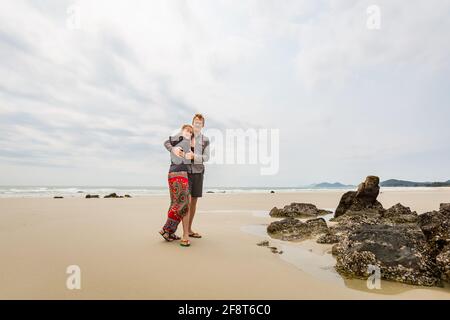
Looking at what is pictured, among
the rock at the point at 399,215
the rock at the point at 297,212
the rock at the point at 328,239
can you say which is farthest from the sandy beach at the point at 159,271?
the rock at the point at 297,212

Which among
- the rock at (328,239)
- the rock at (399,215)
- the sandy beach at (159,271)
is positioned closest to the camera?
the sandy beach at (159,271)

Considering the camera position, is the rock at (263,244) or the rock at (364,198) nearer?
the rock at (263,244)

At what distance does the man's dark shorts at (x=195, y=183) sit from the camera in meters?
5.44

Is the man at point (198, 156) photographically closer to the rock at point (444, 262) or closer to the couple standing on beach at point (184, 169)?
the couple standing on beach at point (184, 169)

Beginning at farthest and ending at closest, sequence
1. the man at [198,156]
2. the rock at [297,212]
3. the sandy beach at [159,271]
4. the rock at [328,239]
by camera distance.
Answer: the rock at [297,212], the rock at [328,239], the man at [198,156], the sandy beach at [159,271]

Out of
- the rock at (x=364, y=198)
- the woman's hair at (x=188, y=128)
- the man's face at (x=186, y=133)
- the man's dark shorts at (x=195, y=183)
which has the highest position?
the woman's hair at (x=188, y=128)

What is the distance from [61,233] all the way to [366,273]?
5814 mm

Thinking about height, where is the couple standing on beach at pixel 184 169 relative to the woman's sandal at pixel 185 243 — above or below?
above

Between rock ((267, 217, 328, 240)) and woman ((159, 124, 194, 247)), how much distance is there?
2.50 m

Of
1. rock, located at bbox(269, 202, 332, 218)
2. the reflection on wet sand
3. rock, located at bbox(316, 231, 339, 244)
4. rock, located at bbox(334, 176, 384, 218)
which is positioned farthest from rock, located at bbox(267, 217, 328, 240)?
rock, located at bbox(334, 176, 384, 218)

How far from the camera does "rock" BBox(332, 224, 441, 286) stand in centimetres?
336

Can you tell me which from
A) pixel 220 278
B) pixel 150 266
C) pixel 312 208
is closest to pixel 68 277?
pixel 150 266

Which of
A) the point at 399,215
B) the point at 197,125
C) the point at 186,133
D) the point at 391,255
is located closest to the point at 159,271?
the point at 186,133

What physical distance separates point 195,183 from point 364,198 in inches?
300
